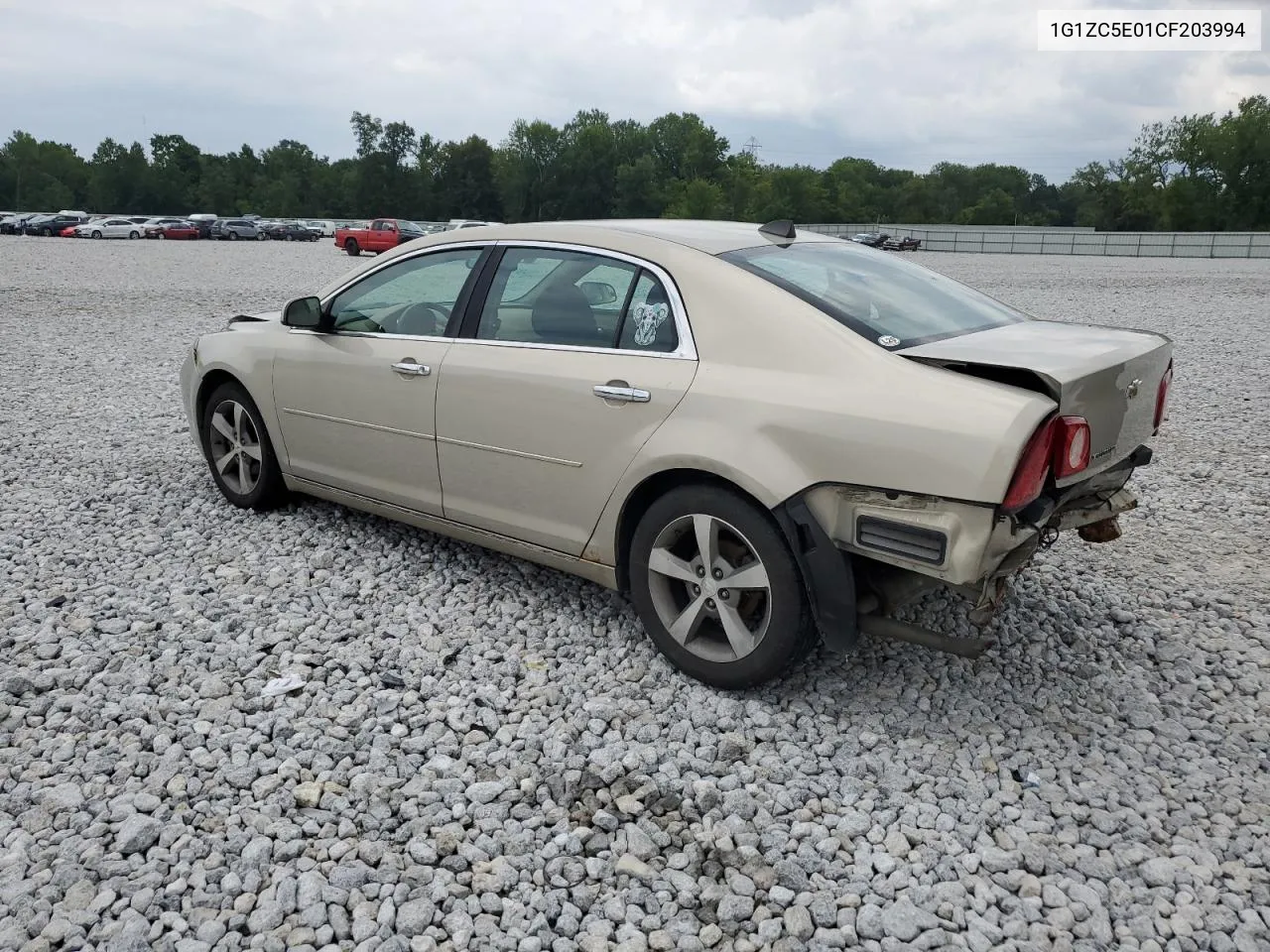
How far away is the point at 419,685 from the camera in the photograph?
148 inches

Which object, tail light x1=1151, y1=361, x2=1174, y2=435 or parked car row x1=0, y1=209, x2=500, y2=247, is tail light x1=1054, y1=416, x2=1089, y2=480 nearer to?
tail light x1=1151, y1=361, x2=1174, y2=435

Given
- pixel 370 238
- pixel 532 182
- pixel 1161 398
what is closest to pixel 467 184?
pixel 532 182

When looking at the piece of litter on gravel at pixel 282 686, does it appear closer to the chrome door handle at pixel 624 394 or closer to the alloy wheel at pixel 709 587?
the alloy wheel at pixel 709 587

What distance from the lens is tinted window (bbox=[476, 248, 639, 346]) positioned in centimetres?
393

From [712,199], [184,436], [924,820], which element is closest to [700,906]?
[924,820]

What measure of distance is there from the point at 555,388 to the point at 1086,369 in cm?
190

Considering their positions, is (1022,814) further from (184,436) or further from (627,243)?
(184,436)

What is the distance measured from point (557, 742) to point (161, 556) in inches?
108

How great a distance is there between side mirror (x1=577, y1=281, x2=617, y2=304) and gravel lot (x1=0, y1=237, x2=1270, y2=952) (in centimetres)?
138

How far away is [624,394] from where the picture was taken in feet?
12.2

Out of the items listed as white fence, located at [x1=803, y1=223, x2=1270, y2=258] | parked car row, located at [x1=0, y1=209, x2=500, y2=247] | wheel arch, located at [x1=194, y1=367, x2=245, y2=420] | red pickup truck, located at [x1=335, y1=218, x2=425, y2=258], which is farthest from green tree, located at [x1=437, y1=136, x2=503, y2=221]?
wheel arch, located at [x1=194, y1=367, x2=245, y2=420]

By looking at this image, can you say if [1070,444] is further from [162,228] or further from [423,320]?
[162,228]

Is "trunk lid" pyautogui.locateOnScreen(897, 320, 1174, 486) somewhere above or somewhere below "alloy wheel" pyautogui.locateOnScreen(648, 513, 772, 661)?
above

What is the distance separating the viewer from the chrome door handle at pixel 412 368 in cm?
440
